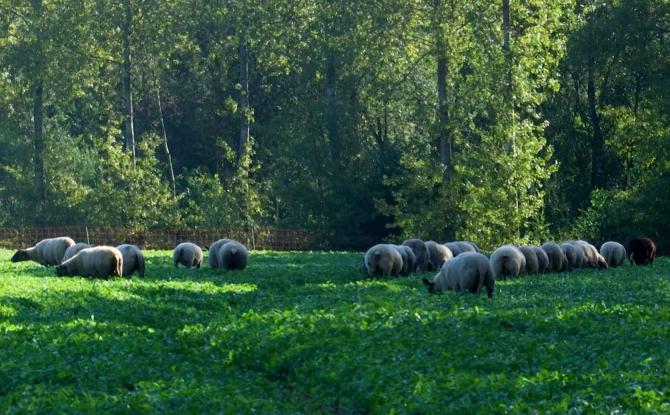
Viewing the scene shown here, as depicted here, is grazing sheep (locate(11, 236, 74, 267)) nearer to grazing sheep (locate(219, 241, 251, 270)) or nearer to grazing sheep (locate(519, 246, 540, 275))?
grazing sheep (locate(219, 241, 251, 270))

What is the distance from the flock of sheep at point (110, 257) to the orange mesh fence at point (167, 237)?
23317mm

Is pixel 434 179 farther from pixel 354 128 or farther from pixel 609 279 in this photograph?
pixel 609 279

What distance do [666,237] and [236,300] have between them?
115 ft

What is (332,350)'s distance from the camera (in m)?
20.7

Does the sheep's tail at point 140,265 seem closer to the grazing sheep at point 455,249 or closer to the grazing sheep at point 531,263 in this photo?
the grazing sheep at point 531,263

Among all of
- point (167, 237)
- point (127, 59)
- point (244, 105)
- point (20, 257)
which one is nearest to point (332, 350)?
point (20, 257)

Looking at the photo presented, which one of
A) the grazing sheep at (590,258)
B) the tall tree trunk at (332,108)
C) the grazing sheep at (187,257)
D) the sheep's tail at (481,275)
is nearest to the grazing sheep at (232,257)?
the grazing sheep at (187,257)

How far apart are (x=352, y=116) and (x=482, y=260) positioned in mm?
51249

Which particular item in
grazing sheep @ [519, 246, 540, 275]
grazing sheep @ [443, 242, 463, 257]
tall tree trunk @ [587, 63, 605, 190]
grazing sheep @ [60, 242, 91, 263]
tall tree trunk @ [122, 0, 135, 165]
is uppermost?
tall tree trunk @ [122, 0, 135, 165]

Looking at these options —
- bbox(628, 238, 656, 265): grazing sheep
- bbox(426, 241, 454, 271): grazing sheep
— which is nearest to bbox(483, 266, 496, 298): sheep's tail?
bbox(426, 241, 454, 271): grazing sheep

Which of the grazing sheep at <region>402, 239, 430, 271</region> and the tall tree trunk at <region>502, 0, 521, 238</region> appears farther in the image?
the tall tree trunk at <region>502, 0, 521, 238</region>

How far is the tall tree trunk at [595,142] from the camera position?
7238 centimetres

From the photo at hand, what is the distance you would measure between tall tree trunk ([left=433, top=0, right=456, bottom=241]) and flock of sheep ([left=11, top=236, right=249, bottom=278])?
21385mm

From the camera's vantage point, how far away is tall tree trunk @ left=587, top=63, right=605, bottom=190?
72375 millimetres
